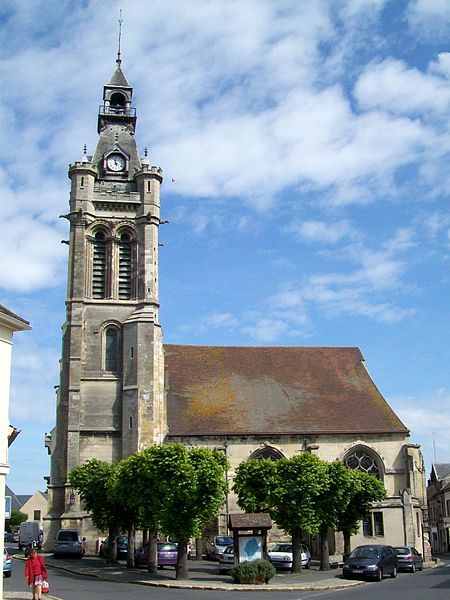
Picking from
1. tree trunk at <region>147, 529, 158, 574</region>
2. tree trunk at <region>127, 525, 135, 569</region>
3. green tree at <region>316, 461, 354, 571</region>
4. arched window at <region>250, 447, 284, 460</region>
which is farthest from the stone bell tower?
green tree at <region>316, 461, 354, 571</region>

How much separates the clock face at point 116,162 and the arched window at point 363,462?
70.6 ft

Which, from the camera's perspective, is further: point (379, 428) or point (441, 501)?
point (441, 501)

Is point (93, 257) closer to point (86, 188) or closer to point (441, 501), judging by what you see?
point (86, 188)

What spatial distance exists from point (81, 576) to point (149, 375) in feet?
46.7

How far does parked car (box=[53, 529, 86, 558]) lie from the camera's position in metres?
33.5

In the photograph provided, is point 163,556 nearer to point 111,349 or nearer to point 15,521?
point 111,349

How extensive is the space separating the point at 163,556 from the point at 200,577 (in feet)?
15.1

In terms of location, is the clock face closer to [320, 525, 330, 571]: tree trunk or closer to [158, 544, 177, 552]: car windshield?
[158, 544, 177, 552]: car windshield

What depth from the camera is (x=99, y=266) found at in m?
41.4

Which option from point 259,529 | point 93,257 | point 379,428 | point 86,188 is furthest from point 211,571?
point 86,188

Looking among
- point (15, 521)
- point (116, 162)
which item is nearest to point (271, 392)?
point (116, 162)

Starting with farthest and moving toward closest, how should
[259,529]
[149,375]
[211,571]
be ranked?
[149,375] < [211,571] < [259,529]

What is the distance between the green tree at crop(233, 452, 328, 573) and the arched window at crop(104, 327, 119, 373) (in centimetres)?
1192

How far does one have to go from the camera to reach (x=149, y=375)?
38594 millimetres
